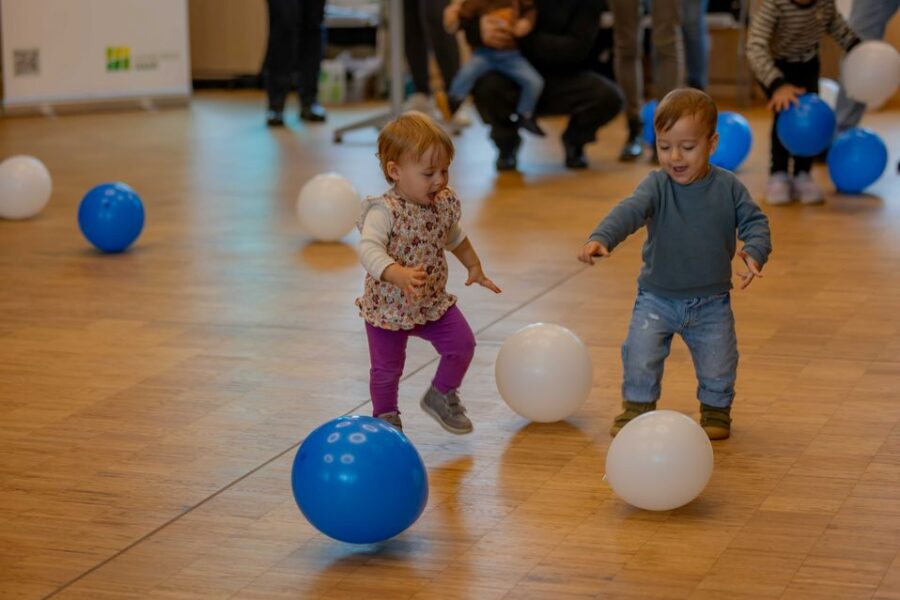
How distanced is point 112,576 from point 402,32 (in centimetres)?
765

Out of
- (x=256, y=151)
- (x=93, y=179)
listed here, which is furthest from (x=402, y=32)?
(x=93, y=179)

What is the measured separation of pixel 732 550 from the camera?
269cm

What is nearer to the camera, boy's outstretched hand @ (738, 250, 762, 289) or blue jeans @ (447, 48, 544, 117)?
boy's outstretched hand @ (738, 250, 762, 289)

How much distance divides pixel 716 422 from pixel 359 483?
1136mm

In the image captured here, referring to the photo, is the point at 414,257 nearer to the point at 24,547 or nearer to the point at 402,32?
the point at 24,547

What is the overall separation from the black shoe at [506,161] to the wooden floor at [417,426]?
4.73ft

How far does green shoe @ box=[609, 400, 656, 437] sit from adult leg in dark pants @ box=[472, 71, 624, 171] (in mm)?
4599

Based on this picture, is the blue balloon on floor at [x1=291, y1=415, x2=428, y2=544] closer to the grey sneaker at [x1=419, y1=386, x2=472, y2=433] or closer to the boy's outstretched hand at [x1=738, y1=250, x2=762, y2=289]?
the grey sneaker at [x1=419, y1=386, x2=472, y2=433]

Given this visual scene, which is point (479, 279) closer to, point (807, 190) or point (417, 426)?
point (417, 426)

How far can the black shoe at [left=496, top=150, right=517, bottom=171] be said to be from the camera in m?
8.10

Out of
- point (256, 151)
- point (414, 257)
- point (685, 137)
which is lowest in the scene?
point (256, 151)

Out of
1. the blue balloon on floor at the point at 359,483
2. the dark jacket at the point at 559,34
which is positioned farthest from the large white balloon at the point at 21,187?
the blue balloon on floor at the point at 359,483

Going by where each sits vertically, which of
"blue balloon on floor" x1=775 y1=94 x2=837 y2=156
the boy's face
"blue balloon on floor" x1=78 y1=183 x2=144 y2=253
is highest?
the boy's face

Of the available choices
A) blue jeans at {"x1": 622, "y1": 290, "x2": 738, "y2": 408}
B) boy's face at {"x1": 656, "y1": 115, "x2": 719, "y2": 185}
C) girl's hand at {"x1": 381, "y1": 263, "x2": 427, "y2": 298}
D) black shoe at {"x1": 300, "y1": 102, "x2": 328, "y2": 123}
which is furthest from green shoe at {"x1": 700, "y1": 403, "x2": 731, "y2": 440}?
black shoe at {"x1": 300, "y1": 102, "x2": 328, "y2": 123}
